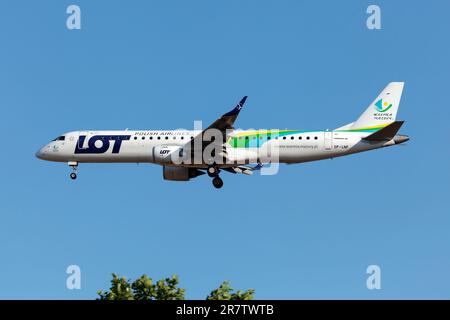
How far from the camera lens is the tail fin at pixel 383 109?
5712 centimetres

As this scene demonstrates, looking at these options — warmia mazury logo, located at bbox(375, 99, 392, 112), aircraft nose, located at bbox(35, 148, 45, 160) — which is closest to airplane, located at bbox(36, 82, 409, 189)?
warmia mazury logo, located at bbox(375, 99, 392, 112)

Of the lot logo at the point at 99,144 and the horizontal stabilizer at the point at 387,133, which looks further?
the lot logo at the point at 99,144

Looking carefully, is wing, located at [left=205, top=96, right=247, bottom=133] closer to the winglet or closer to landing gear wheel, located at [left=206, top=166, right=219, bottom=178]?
the winglet

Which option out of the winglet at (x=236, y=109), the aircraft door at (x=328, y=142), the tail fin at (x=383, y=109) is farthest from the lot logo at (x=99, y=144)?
the tail fin at (x=383, y=109)

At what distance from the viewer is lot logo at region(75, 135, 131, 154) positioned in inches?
2254

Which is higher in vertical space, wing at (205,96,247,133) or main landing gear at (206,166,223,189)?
wing at (205,96,247,133)

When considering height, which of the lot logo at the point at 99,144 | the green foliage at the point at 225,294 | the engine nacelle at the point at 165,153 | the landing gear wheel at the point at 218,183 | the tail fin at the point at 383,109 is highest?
the tail fin at the point at 383,109

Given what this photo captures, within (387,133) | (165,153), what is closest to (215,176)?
(165,153)

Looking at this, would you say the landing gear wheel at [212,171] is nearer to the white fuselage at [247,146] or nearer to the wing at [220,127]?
the white fuselage at [247,146]

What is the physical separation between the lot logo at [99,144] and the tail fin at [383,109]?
15541 millimetres
